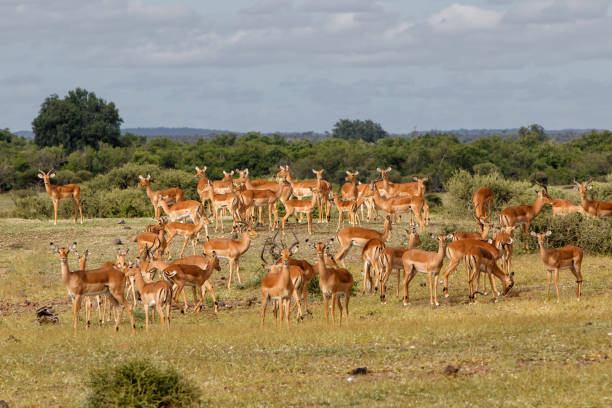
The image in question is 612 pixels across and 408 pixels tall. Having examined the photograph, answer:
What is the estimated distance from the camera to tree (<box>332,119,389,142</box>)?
Answer: 461 ft

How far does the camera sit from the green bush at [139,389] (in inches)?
322

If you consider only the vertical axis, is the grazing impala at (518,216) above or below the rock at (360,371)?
above

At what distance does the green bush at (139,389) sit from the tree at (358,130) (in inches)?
5189

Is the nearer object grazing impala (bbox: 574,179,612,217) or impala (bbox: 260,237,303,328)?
impala (bbox: 260,237,303,328)

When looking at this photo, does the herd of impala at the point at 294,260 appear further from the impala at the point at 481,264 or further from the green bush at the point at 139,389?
the green bush at the point at 139,389

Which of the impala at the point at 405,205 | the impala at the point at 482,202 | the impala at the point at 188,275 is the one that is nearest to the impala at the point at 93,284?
the impala at the point at 188,275

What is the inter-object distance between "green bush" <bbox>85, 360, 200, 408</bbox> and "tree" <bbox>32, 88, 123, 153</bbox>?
72356 millimetres

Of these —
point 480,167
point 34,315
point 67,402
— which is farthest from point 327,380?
point 480,167

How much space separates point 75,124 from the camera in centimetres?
7938

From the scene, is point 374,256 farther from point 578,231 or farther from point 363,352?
point 578,231

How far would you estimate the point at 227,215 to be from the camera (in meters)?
28.5

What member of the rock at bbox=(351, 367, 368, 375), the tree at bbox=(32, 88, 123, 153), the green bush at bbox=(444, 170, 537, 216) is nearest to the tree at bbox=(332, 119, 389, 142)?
the tree at bbox=(32, 88, 123, 153)

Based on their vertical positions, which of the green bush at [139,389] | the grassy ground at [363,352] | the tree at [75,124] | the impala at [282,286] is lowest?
the grassy ground at [363,352]

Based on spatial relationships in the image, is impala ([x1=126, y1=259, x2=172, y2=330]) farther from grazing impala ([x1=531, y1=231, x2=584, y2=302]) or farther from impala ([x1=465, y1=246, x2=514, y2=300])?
grazing impala ([x1=531, y1=231, x2=584, y2=302])
